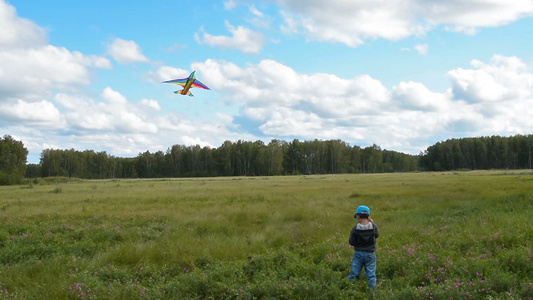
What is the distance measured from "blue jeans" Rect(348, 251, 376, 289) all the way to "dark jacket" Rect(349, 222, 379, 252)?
4.8 inches

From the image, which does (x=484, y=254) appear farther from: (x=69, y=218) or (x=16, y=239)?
(x=69, y=218)

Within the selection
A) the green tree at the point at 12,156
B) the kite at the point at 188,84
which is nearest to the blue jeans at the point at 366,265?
the kite at the point at 188,84

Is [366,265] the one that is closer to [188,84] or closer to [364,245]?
[364,245]

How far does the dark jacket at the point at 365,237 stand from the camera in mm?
7824

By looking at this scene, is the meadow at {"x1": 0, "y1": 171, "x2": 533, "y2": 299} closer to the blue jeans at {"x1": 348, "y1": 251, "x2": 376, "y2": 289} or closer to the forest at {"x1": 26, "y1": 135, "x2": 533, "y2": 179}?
the blue jeans at {"x1": 348, "y1": 251, "x2": 376, "y2": 289}

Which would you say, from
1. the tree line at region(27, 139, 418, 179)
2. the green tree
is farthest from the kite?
the tree line at region(27, 139, 418, 179)

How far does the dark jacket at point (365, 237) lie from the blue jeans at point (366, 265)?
122 millimetres

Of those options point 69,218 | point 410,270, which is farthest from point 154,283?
point 69,218

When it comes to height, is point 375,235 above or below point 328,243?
above

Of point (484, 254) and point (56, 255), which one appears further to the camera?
point (56, 255)

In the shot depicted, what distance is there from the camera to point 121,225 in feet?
51.7

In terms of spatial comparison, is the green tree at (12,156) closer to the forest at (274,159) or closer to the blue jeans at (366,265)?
the forest at (274,159)

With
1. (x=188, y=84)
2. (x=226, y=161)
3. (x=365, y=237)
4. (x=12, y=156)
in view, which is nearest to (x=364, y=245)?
(x=365, y=237)

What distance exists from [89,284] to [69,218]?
1078 centimetres
